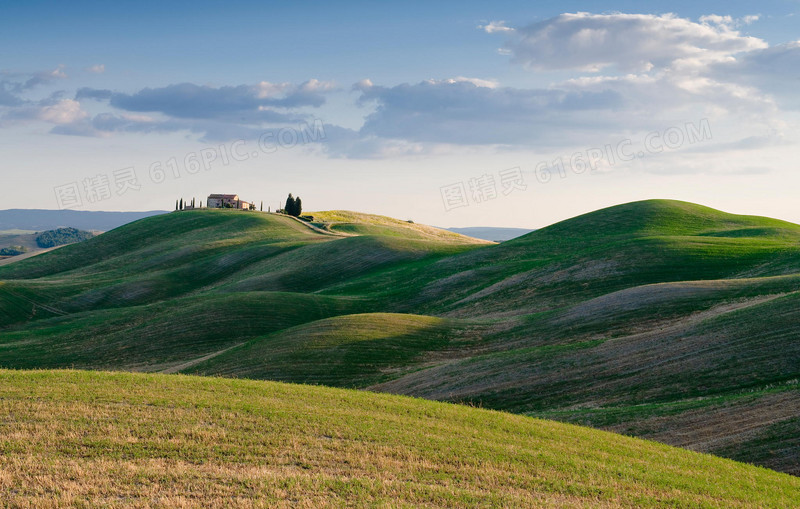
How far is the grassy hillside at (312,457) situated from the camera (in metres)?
13.2

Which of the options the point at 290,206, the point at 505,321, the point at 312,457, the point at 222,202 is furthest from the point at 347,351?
the point at 222,202

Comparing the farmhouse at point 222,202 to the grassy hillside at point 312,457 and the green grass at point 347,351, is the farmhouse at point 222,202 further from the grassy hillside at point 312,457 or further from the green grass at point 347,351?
the grassy hillside at point 312,457

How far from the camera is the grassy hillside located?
13.2 metres

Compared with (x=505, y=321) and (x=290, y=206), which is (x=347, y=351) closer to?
(x=505, y=321)

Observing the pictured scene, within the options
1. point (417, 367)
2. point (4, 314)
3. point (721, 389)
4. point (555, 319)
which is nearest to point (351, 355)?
point (417, 367)

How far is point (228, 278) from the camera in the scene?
308 feet

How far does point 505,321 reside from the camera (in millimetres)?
48219

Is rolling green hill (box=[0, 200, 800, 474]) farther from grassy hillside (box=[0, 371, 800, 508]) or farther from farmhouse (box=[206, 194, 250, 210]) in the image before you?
farmhouse (box=[206, 194, 250, 210])

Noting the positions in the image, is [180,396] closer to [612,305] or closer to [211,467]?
[211,467]

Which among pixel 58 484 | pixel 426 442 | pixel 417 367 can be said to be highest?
pixel 58 484

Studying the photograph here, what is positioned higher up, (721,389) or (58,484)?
(58,484)

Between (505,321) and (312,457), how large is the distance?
34132mm

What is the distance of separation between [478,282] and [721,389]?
40163 mm

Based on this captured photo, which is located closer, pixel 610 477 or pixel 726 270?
pixel 610 477
